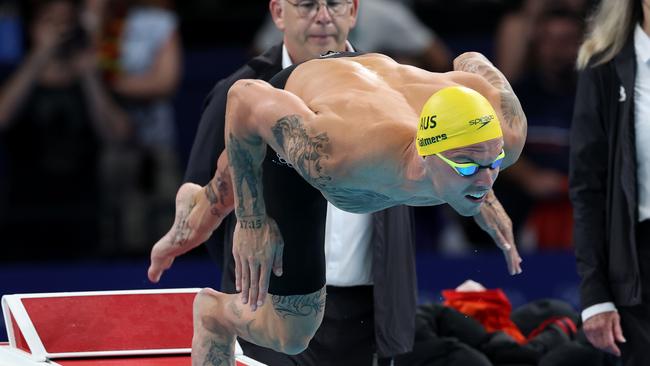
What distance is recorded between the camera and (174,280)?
Result: 8812 mm

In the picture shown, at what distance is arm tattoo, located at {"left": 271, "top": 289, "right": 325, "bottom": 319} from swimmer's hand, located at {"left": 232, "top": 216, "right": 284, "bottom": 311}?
0.28m

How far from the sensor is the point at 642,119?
5.90 meters

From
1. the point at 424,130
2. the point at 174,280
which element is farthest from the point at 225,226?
the point at 174,280

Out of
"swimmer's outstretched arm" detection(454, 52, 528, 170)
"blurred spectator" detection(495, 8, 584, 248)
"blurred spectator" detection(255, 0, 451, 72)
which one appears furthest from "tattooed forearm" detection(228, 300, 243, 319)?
"blurred spectator" detection(495, 8, 584, 248)

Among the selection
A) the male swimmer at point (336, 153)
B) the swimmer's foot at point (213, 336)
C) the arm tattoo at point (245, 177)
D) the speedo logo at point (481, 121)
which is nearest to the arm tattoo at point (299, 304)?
the male swimmer at point (336, 153)

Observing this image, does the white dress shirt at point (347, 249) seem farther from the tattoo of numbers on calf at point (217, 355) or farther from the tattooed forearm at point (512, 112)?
the tattooed forearm at point (512, 112)

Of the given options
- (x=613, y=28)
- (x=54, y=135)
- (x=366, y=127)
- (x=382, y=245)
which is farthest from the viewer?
(x=54, y=135)

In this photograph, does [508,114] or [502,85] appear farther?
A: [502,85]

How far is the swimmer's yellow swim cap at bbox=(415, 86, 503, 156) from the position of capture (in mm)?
4441

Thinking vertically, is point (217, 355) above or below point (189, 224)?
below

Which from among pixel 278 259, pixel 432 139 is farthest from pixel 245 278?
pixel 432 139

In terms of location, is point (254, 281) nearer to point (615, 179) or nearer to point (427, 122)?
point (427, 122)

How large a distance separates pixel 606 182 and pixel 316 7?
4.79ft

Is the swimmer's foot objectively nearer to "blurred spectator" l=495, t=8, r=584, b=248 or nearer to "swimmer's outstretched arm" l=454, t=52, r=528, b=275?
"swimmer's outstretched arm" l=454, t=52, r=528, b=275
